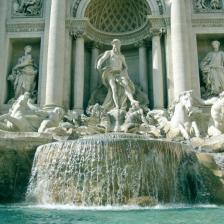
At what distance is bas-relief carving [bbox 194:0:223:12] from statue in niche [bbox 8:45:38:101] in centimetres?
1073

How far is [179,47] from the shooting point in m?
20.6

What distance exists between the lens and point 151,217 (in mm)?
7641

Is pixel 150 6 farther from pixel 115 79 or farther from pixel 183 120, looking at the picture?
pixel 183 120

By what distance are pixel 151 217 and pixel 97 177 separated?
4026 mm

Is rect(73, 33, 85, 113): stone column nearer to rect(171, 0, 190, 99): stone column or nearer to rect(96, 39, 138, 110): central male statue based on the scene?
rect(96, 39, 138, 110): central male statue

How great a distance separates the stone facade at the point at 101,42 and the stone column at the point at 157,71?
57 mm

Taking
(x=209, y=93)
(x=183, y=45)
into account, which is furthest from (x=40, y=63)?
(x=209, y=93)

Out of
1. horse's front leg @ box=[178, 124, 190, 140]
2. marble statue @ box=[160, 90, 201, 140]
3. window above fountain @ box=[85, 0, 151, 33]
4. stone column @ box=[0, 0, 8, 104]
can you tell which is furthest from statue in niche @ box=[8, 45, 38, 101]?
horse's front leg @ box=[178, 124, 190, 140]

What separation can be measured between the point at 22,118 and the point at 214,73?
11.2 meters

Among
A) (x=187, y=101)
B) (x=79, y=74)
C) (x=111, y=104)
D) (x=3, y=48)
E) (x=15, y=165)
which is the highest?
(x=3, y=48)

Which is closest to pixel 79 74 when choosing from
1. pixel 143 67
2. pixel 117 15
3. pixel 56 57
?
pixel 56 57

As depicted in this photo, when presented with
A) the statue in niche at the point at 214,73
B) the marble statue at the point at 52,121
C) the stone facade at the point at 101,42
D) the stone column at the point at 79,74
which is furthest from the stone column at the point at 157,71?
the marble statue at the point at 52,121

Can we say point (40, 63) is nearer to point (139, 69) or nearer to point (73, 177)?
point (139, 69)

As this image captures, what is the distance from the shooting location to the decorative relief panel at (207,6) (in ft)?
74.1
